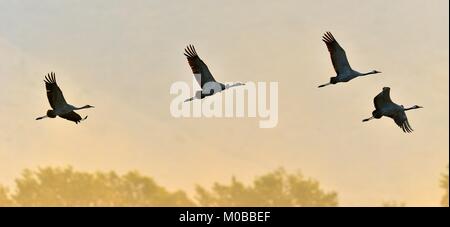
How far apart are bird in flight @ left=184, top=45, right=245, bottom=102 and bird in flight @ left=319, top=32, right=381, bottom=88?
3.61 metres

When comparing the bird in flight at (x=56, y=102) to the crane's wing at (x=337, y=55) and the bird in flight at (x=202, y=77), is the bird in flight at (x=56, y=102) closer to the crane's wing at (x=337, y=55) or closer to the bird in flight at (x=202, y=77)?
the bird in flight at (x=202, y=77)

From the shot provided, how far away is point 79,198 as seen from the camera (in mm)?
56875

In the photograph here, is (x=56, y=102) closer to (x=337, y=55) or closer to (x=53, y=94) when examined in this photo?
(x=53, y=94)

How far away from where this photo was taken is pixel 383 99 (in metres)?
35.2

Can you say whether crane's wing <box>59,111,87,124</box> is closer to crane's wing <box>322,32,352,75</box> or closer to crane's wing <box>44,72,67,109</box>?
crane's wing <box>44,72,67,109</box>

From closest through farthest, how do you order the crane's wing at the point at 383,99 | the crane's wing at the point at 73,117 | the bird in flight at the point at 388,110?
the crane's wing at the point at 383,99
the bird in flight at the point at 388,110
the crane's wing at the point at 73,117

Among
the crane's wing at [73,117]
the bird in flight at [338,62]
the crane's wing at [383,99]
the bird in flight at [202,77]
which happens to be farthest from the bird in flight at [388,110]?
the crane's wing at [73,117]

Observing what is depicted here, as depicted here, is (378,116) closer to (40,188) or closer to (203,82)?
(203,82)

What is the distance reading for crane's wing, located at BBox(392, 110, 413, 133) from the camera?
36344 millimetres

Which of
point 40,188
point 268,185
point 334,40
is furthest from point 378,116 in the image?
point 40,188

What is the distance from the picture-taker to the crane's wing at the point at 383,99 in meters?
34.9

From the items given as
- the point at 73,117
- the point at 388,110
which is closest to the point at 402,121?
the point at 388,110

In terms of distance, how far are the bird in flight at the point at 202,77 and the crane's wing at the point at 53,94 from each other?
4109mm

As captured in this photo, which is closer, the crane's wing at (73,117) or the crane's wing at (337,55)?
the crane's wing at (337,55)
